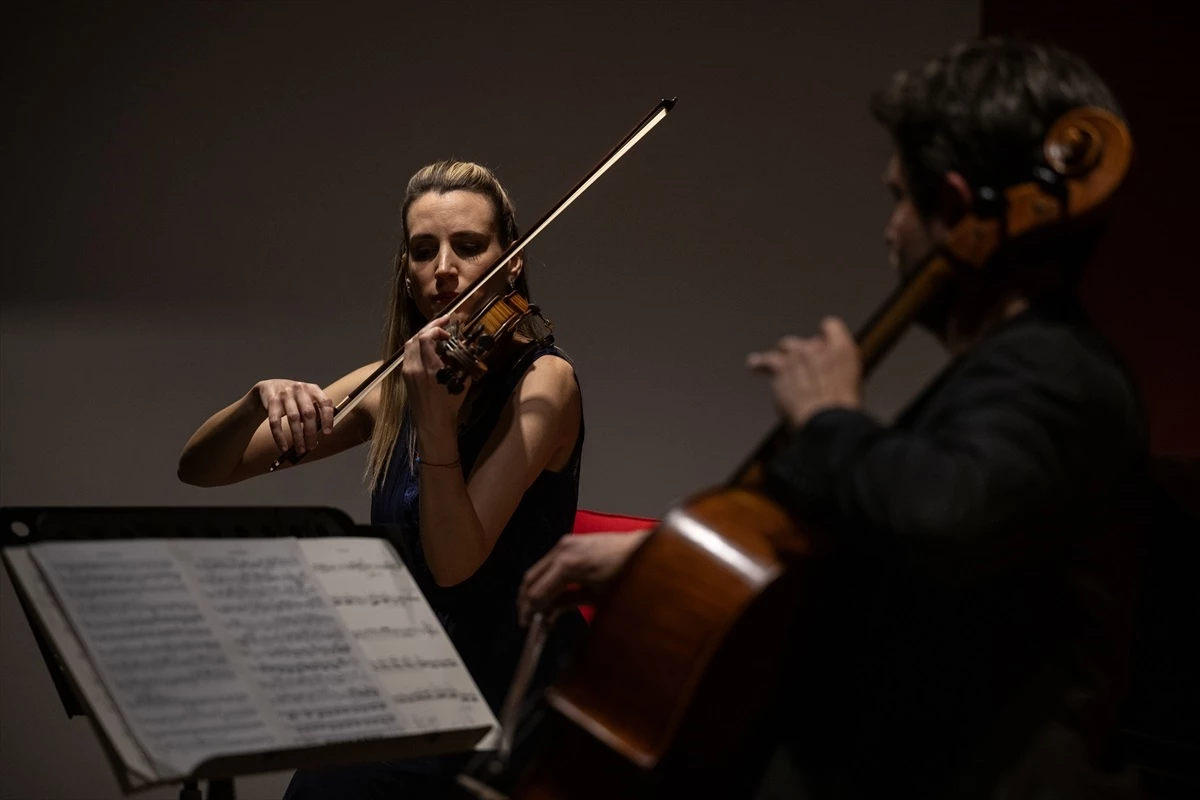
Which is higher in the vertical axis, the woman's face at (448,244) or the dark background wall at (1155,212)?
the woman's face at (448,244)

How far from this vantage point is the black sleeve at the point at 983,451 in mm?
834

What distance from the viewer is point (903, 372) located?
255cm

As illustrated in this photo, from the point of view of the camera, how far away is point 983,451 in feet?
2.75

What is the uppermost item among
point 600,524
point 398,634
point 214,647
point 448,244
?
point 448,244

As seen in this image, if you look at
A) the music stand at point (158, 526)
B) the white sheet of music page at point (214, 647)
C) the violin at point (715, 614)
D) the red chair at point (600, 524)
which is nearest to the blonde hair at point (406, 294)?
the red chair at point (600, 524)

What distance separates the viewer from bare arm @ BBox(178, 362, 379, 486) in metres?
1.73

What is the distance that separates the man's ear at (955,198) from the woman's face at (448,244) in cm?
94

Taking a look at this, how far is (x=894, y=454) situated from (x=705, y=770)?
291 millimetres

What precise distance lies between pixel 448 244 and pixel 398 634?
2.57 feet

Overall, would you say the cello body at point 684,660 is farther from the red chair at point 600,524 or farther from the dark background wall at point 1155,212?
the dark background wall at point 1155,212

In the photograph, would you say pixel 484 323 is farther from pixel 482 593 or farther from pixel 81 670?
pixel 81 670

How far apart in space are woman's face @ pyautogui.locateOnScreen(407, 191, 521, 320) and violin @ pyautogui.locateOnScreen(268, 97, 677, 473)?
0.21 feet

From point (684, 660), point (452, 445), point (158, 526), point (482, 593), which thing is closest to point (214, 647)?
point (158, 526)

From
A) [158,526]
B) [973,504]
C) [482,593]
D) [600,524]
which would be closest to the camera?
[973,504]
